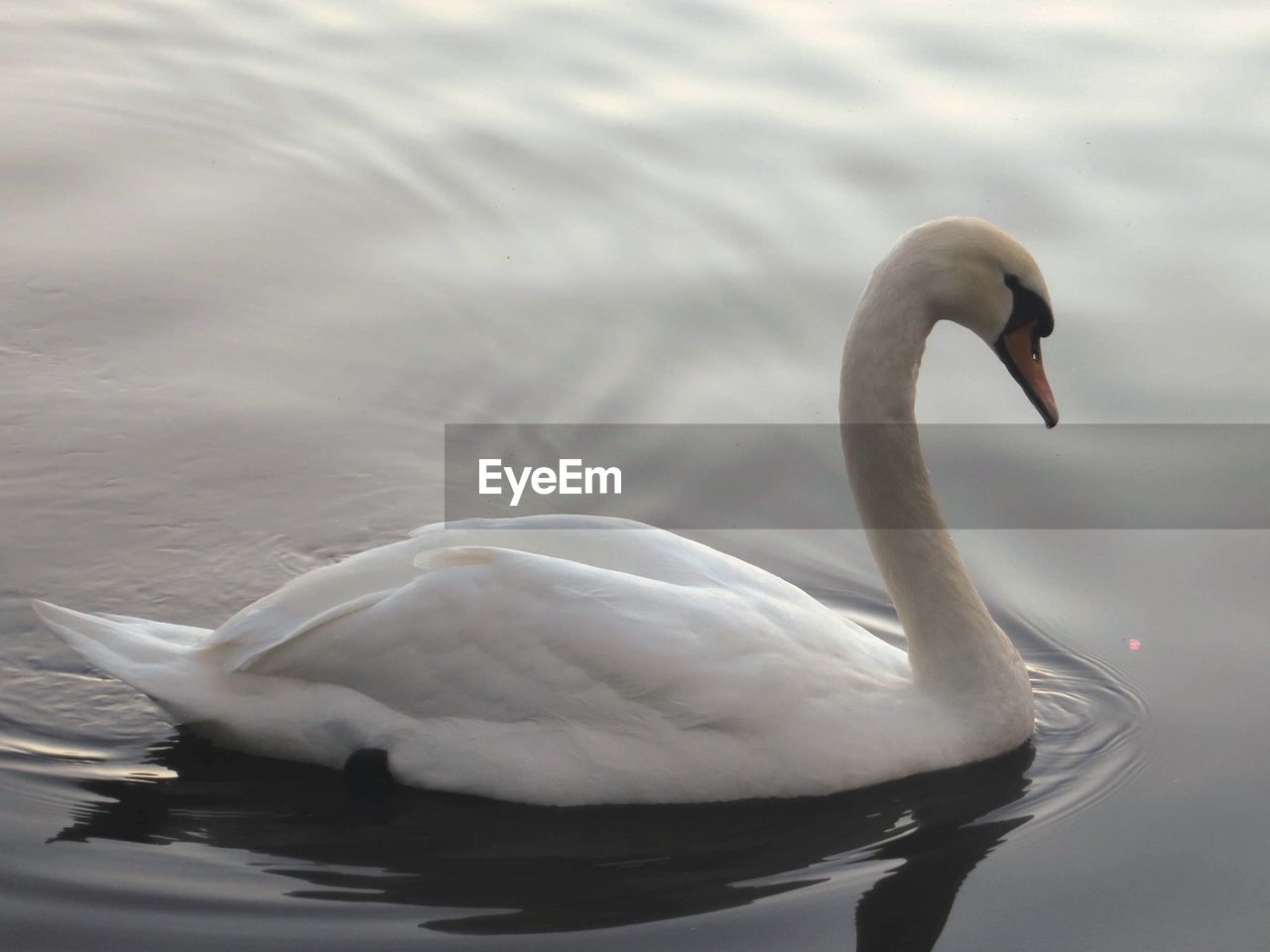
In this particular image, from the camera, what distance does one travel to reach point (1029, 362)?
6.20 meters

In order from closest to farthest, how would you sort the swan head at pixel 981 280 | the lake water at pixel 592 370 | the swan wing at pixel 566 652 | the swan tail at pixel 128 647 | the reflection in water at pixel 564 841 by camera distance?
the reflection in water at pixel 564 841 → the lake water at pixel 592 370 → the swan wing at pixel 566 652 → the swan head at pixel 981 280 → the swan tail at pixel 128 647

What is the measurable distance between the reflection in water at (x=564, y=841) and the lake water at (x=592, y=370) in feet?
0.05

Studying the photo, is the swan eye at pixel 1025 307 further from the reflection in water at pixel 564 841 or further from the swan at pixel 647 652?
the reflection in water at pixel 564 841

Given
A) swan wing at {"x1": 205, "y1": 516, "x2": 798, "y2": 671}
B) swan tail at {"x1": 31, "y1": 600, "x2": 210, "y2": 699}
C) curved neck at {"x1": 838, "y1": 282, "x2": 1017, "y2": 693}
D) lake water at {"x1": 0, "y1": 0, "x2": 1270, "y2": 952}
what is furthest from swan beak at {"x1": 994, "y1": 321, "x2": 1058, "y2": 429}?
swan tail at {"x1": 31, "y1": 600, "x2": 210, "y2": 699}

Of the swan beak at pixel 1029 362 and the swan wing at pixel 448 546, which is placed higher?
the swan beak at pixel 1029 362

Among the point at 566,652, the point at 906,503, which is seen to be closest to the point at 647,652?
the point at 566,652

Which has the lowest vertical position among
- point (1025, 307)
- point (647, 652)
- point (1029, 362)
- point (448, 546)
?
point (647, 652)

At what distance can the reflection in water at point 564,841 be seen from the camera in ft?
17.3

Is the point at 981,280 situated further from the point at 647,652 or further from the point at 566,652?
the point at 566,652

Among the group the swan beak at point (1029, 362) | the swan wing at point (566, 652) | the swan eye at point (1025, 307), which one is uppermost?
the swan eye at point (1025, 307)

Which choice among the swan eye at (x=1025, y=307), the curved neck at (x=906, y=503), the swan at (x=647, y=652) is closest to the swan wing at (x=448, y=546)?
the swan at (x=647, y=652)

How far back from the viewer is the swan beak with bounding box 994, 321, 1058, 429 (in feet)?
20.2

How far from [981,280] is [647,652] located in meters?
1.63

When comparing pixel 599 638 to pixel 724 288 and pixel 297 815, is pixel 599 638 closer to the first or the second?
pixel 297 815
